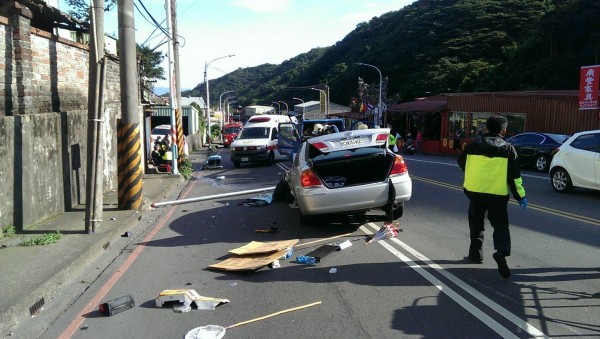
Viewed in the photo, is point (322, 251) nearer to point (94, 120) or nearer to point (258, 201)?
point (94, 120)

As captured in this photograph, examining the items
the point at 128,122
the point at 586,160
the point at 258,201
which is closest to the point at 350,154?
the point at 258,201

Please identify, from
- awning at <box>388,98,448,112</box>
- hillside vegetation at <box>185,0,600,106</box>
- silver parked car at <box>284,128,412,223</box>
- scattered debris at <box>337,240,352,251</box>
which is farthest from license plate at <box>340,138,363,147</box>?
hillside vegetation at <box>185,0,600,106</box>

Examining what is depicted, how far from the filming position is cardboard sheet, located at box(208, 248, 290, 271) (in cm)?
637

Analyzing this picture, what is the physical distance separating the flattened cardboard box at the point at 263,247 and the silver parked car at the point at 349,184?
844mm

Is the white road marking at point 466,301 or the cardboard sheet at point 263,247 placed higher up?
the cardboard sheet at point 263,247

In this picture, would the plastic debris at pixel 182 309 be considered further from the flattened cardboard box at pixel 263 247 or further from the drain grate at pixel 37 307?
the flattened cardboard box at pixel 263 247

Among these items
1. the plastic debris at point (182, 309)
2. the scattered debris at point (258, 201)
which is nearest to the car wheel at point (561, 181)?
the scattered debris at point (258, 201)

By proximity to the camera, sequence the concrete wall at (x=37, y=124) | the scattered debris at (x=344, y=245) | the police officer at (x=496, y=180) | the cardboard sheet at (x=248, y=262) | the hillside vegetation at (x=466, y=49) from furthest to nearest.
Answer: the hillside vegetation at (x=466, y=49), the concrete wall at (x=37, y=124), the scattered debris at (x=344, y=245), the cardboard sheet at (x=248, y=262), the police officer at (x=496, y=180)

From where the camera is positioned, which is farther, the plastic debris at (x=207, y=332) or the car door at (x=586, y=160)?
the car door at (x=586, y=160)

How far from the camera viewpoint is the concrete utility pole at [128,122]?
1052cm

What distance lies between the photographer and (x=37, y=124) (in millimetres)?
8805

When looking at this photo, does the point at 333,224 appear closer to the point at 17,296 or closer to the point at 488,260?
the point at 488,260

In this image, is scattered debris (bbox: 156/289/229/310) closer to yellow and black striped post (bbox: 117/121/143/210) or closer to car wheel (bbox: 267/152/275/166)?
yellow and black striped post (bbox: 117/121/143/210)

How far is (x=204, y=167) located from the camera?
22.7 m
